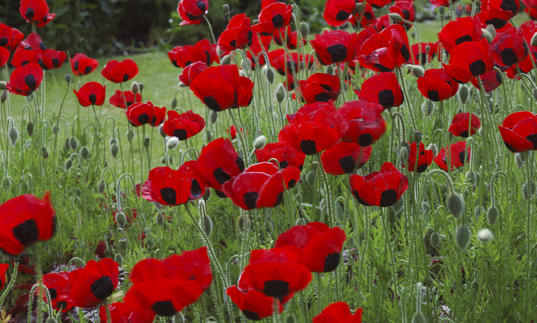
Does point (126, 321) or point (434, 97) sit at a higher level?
point (434, 97)

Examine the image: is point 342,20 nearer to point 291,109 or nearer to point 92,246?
point 291,109

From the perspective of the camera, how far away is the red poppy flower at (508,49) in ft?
5.28

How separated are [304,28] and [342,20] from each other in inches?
14.1

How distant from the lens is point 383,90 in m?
1.39

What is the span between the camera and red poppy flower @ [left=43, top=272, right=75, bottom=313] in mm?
1319

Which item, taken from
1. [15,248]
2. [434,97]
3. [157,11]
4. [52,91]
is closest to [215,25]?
[157,11]

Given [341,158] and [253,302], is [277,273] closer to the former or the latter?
[253,302]

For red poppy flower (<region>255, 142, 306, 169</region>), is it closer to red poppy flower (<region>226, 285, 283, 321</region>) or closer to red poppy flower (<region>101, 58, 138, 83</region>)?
red poppy flower (<region>226, 285, 283, 321</region>)

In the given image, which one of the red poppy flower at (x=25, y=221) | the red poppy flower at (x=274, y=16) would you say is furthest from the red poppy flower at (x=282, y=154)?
the red poppy flower at (x=274, y=16)

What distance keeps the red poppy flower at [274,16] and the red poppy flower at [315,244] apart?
114 cm

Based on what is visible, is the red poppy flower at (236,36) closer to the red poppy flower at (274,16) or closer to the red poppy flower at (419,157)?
the red poppy flower at (274,16)

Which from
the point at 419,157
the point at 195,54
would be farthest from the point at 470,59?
the point at 195,54

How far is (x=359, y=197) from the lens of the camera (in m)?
1.21

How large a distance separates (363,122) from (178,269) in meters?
0.44
